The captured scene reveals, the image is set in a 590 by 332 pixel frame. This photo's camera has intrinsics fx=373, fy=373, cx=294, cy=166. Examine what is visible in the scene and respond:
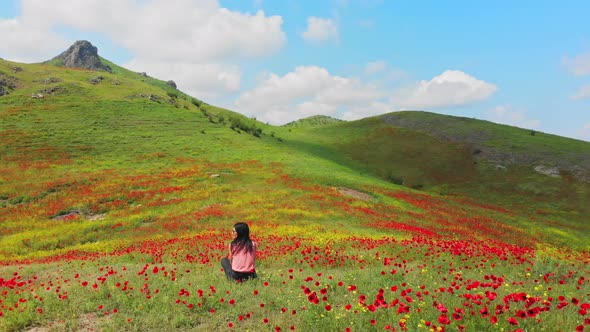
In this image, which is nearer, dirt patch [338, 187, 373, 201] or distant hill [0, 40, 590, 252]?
dirt patch [338, 187, 373, 201]

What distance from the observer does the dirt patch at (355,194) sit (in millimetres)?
38966

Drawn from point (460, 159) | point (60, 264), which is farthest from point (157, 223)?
point (460, 159)

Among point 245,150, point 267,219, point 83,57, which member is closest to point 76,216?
point 267,219

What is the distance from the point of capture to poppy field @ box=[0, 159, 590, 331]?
26.1ft

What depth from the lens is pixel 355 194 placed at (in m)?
40.3

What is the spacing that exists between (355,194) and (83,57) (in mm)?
179090

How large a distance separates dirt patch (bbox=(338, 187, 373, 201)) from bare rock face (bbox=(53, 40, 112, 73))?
167m

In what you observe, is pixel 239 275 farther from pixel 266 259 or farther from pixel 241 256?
pixel 266 259

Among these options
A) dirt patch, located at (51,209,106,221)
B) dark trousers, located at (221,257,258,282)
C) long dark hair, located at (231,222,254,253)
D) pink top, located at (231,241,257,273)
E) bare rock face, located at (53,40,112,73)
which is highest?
bare rock face, located at (53,40,112,73)

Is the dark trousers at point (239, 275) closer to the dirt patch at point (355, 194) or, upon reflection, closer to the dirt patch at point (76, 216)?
the dirt patch at point (76, 216)

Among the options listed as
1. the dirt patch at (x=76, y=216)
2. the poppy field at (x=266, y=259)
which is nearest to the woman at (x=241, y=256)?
the poppy field at (x=266, y=259)

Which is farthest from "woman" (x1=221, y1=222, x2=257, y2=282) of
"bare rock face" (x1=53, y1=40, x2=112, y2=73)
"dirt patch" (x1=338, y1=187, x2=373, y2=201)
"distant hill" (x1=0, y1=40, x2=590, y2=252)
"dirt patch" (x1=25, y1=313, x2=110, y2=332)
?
"bare rock face" (x1=53, y1=40, x2=112, y2=73)

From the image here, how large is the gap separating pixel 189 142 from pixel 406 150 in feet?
156

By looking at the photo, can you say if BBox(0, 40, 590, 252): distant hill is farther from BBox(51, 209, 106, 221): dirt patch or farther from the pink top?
the pink top
